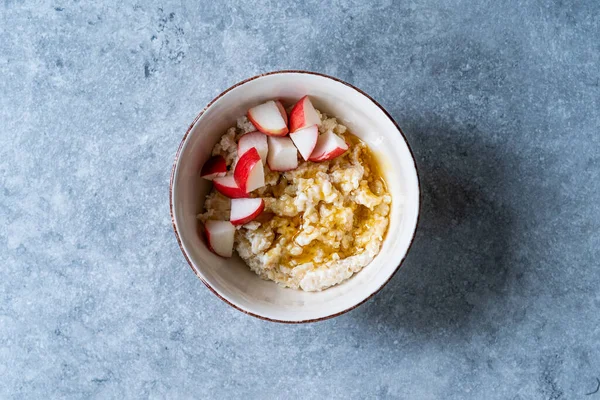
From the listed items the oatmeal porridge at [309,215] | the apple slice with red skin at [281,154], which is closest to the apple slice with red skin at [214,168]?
the oatmeal porridge at [309,215]

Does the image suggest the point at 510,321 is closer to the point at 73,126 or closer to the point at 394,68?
the point at 394,68

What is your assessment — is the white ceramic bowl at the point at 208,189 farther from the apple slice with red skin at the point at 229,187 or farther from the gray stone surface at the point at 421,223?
the gray stone surface at the point at 421,223

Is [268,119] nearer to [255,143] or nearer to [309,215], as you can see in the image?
[255,143]

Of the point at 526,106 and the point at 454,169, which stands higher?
the point at 526,106

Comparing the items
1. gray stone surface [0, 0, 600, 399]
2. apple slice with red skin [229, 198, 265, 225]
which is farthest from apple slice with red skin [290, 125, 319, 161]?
gray stone surface [0, 0, 600, 399]

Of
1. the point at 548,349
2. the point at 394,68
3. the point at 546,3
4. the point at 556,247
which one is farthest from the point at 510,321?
the point at 546,3

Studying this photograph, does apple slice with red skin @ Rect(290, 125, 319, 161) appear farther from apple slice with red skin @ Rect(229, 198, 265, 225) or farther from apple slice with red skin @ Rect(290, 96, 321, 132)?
apple slice with red skin @ Rect(229, 198, 265, 225)
